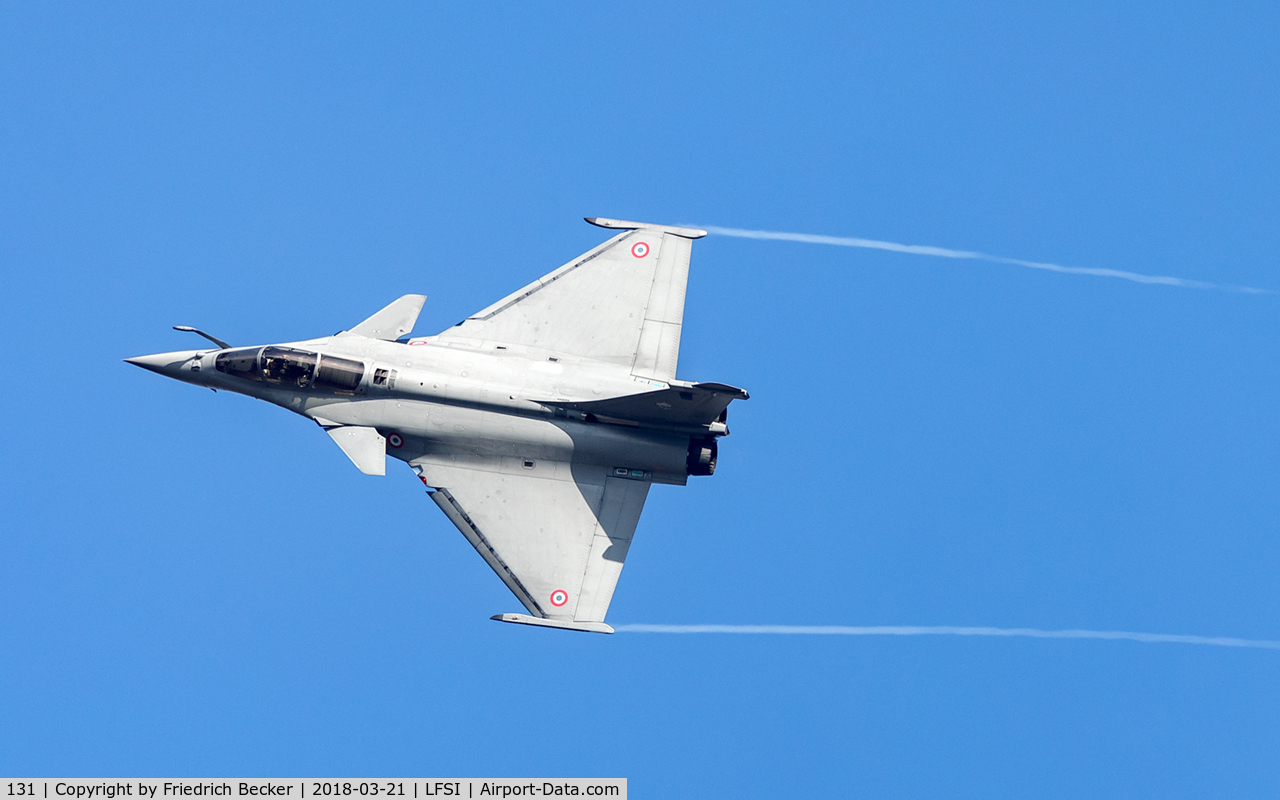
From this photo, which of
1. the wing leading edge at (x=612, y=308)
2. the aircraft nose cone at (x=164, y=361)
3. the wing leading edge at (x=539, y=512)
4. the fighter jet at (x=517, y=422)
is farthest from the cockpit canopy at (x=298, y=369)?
the wing leading edge at (x=539, y=512)

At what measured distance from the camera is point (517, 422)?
27328 mm

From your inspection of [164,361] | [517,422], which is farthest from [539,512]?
[164,361]

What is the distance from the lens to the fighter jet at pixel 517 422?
1072 inches

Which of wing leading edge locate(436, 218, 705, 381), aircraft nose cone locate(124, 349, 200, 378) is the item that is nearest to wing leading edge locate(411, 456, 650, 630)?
wing leading edge locate(436, 218, 705, 381)

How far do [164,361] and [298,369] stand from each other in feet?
9.92

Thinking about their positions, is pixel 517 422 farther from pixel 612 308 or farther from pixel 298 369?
pixel 298 369

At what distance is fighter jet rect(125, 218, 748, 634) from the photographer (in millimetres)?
27219

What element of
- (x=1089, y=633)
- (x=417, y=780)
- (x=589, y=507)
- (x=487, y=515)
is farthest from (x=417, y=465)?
(x=1089, y=633)

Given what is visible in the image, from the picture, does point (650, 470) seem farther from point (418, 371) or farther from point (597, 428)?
point (418, 371)

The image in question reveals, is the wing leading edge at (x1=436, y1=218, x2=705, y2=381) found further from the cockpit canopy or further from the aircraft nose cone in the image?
the aircraft nose cone

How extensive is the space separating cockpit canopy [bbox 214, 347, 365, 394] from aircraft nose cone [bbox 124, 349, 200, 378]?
1.13m

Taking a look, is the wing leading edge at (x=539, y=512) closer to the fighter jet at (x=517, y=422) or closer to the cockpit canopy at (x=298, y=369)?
the fighter jet at (x=517, y=422)

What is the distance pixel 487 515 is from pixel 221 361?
6.46 metres

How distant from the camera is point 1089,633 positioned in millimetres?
29438
